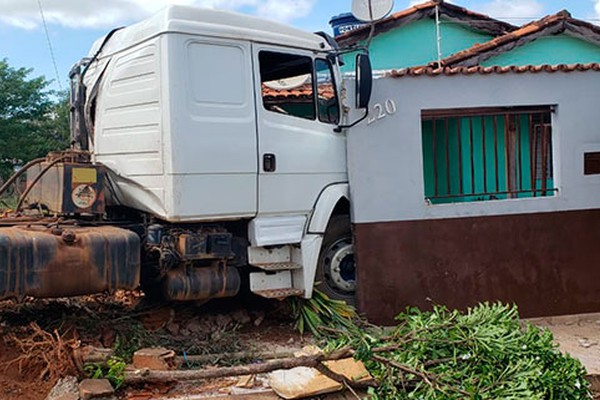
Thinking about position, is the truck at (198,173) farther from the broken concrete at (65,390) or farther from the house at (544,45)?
the house at (544,45)

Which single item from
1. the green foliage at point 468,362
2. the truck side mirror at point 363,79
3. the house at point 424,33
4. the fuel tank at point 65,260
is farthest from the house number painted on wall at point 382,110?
the house at point 424,33

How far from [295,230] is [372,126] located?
1.37 meters

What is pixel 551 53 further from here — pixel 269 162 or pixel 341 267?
pixel 269 162

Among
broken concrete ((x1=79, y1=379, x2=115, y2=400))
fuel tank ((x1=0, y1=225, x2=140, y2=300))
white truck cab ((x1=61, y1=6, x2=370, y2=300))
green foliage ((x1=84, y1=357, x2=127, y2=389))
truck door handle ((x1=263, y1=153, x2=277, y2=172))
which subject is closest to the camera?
broken concrete ((x1=79, y1=379, x2=115, y2=400))

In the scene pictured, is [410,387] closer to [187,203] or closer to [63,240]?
[187,203]

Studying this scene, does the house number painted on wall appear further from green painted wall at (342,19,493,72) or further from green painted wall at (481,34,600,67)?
green painted wall at (342,19,493,72)

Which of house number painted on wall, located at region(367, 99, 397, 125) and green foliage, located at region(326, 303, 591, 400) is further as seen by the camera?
house number painted on wall, located at region(367, 99, 397, 125)

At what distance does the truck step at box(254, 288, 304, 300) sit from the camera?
5945mm

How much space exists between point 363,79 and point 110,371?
3507 mm

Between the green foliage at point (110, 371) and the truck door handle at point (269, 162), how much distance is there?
2.19 meters

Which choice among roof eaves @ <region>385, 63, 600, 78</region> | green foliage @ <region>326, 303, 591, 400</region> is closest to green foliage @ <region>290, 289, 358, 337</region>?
green foliage @ <region>326, 303, 591, 400</region>

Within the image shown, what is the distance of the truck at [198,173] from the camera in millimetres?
5363

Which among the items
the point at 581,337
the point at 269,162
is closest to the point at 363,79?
the point at 269,162

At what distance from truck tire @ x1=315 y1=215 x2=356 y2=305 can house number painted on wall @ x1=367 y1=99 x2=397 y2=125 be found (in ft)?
3.52
